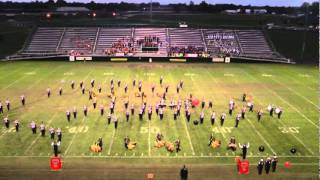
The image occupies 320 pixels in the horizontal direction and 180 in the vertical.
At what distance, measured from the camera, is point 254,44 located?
61.1 m

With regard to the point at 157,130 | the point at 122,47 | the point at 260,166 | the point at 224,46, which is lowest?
the point at 157,130

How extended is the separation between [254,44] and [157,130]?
130 ft

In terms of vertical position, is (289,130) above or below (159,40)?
below

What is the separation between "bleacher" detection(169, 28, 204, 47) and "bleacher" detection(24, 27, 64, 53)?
16.6 m

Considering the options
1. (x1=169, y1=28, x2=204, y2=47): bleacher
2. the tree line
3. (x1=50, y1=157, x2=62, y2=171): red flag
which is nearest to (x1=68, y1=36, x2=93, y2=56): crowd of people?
(x1=169, y1=28, x2=204, y2=47): bleacher

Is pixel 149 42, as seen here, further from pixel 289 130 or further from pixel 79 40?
pixel 289 130

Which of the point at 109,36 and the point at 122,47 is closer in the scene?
the point at 122,47

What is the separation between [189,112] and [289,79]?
18.2 meters

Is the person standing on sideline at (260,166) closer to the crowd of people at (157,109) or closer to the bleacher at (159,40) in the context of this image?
the crowd of people at (157,109)

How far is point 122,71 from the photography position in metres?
46.0

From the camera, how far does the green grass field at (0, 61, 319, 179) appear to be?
762 inches

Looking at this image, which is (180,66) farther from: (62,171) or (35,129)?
(62,171)

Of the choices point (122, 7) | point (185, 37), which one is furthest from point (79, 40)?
point (122, 7)

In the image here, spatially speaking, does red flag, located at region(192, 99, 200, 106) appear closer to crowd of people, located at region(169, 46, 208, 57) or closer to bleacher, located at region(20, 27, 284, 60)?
crowd of people, located at region(169, 46, 208, 57)
